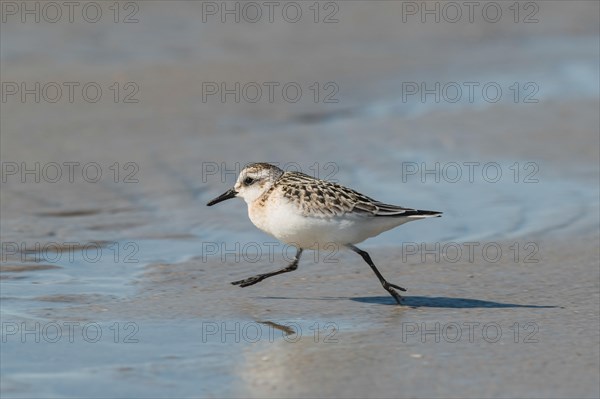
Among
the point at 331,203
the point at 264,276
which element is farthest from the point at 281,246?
the point at 331,203

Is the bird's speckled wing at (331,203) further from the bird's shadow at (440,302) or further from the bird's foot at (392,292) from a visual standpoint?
the bird's shadow at (440,302)

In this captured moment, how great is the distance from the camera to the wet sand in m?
6.45

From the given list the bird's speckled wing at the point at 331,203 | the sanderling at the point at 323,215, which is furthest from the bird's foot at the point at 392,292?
the bird's speckled wing at the point at 331,203

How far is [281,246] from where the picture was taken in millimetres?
9641

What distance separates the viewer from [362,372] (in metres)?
6.28

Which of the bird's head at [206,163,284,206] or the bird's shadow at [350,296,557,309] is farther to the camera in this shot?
the bird's head at [206,163,284,206]

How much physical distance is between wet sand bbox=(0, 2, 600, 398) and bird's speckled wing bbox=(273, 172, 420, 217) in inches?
24.3

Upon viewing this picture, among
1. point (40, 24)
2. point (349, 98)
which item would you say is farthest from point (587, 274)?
point (40, 24)

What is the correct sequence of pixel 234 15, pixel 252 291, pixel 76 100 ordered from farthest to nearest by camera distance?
pixel 234 15 → pixel 76 100 → pixel 252 291

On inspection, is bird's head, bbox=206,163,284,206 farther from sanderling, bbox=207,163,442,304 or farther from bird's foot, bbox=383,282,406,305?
bird's foot, bbox=383,282,406,305

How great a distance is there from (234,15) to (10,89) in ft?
15.0

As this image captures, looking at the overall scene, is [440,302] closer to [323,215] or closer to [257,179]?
[323,215]

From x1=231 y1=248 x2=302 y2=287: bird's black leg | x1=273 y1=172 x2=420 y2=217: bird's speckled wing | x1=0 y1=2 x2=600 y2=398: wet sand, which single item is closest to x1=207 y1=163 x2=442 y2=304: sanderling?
x1=273 y1=172 x2=420 y2=217: bird's speckled wing

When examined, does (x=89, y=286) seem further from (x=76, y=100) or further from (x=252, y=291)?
(x=76, y=100)
